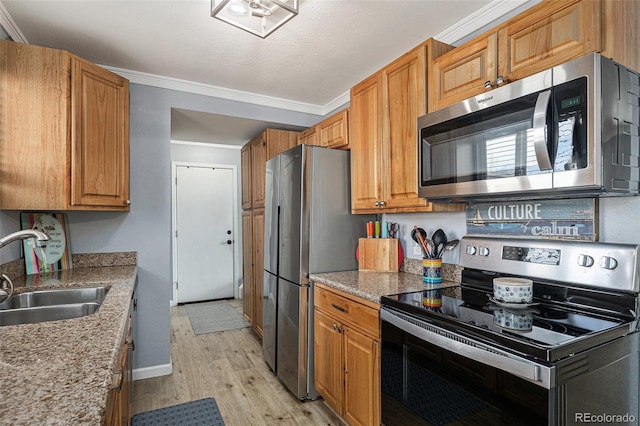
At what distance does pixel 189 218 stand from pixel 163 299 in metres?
2.38

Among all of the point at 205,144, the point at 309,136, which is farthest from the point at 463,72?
the point at 205,144

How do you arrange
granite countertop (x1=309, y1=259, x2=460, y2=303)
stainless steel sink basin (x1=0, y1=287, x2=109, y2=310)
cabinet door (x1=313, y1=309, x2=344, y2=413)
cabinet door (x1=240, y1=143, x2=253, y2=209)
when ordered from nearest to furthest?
1. stainless steel sink basin (x1=0, y1=287, x2=109, y2=310)
2. granite countertop (x1=309, y1=259, x2=460, y2=303)
3. cabinet door (x1=313, y1=309, x2=344, y2=413)
4. cabinet door (x1=240, y1=143, x2=253, y2=209)

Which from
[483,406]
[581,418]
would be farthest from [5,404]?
[581,418]

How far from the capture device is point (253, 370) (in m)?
2.90

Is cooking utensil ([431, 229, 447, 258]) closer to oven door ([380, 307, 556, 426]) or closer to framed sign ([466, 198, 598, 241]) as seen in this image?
framed sign ([466, 198, 598, 241])

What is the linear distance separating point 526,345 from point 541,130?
2.44ft

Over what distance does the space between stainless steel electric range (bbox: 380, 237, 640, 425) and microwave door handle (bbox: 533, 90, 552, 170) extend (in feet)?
1.46

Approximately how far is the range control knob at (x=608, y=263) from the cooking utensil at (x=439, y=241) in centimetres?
82

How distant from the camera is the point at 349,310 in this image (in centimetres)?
196

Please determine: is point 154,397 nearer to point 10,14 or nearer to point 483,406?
point 483,406

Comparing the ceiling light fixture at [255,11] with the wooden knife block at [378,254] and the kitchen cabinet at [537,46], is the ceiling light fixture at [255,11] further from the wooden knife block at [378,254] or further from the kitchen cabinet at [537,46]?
the wooden knife block at [378,254]

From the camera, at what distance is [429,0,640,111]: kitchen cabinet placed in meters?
1.20

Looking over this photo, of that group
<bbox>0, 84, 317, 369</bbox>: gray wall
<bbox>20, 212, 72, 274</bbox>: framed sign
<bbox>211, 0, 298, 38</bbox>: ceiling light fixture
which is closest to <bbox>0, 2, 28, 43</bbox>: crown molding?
<bbox>0, 84, 317, 369</bbox>: gray wall

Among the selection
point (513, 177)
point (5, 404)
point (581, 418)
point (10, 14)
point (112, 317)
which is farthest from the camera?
point (10, 14)
